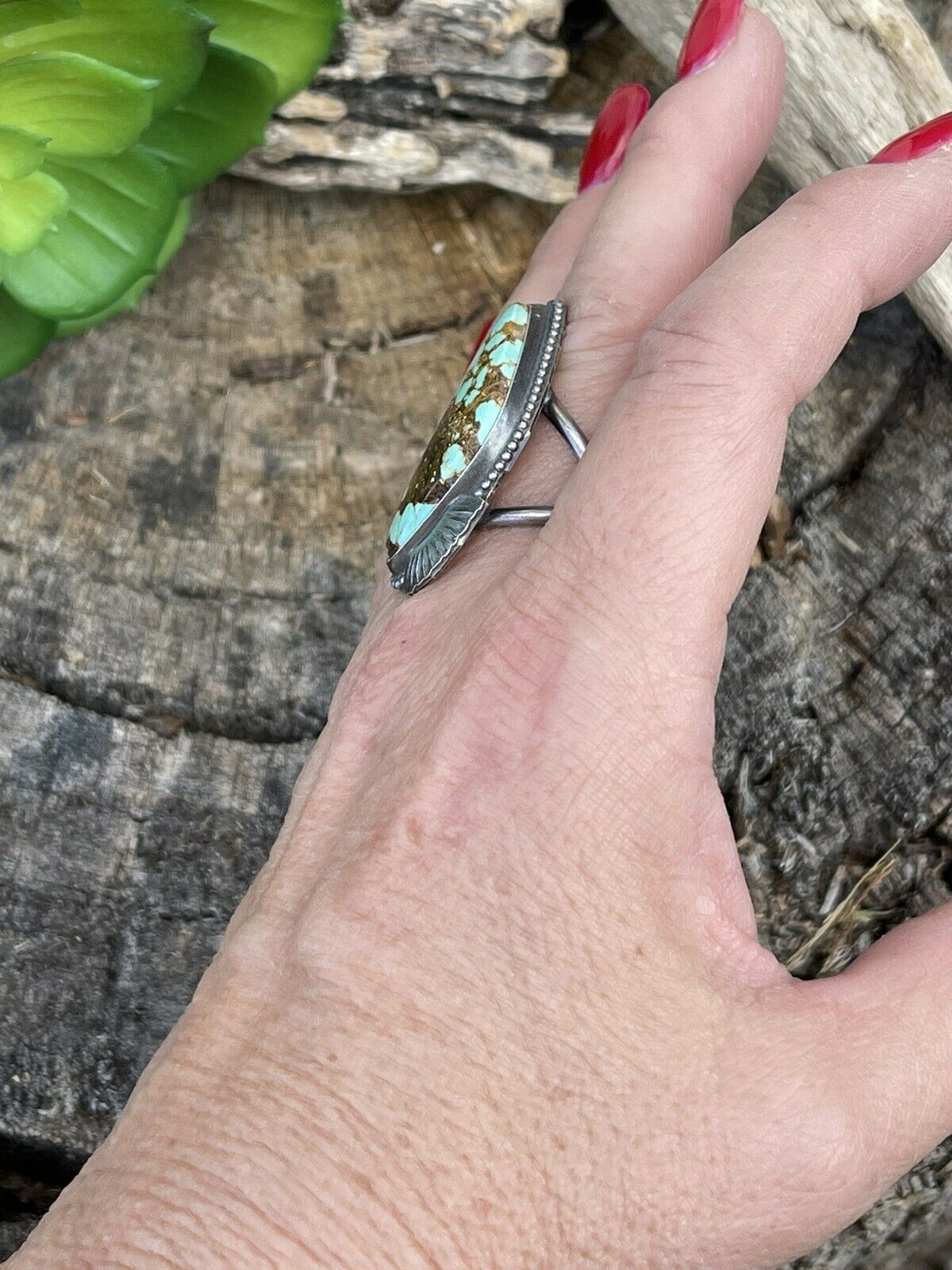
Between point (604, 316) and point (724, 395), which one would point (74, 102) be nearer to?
point (604, 316)

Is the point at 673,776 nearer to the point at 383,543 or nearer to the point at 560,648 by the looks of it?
the point at 560,648

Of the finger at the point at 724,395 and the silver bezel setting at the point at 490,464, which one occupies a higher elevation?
the finger at the point at 724,395

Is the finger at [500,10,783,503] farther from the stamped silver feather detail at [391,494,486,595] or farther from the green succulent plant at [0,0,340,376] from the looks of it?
the green succulent plant at [0,0,340,376]

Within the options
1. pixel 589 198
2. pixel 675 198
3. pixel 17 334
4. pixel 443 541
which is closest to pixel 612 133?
pixel 589 198

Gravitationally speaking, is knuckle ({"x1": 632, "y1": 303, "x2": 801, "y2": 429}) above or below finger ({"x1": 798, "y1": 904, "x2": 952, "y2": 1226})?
above

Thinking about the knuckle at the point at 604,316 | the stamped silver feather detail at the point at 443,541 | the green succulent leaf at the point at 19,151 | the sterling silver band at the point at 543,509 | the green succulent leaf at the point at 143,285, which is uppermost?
the knuckle at the point at 604,316

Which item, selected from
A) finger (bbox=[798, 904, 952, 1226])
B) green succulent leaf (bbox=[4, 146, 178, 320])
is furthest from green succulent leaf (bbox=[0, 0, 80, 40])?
finger (bbox=[798, 904, 952, 1226])

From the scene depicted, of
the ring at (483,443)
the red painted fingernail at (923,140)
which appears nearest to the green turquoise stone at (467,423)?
the ring at (483,443)

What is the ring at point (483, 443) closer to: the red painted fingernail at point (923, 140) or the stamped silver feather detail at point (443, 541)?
the stamped silver feather detail at point (443, 541)

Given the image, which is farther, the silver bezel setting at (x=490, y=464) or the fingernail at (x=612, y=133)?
the fingernail at (x=612, y=133)
